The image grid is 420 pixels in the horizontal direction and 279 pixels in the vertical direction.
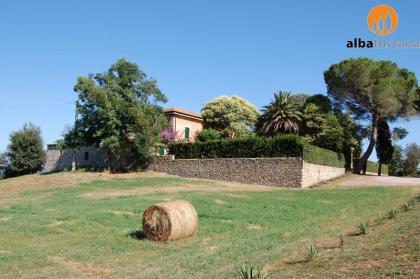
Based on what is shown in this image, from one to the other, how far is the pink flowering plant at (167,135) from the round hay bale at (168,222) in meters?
31.2

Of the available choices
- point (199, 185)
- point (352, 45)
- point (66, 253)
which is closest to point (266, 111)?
point (199, 185)

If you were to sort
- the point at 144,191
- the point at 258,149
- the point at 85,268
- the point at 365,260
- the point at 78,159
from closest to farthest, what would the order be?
the point at 365,260
the point at 85,268
the point at 144,191
the point at 258,149
the point at 78,159

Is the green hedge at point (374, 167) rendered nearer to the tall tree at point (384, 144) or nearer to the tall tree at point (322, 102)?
the tall tree at point (384, 144)

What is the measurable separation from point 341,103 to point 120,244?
3614 centimetres

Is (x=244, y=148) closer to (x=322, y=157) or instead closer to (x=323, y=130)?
(x=322, y=157)

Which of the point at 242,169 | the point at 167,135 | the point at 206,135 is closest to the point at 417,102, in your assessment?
the point at 242,169

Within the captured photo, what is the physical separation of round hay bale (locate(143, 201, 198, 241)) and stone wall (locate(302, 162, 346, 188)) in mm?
20493

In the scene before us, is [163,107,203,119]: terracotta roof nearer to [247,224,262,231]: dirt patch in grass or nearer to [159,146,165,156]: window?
[159,146,165,156]: window

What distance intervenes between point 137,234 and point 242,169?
22.4 meters

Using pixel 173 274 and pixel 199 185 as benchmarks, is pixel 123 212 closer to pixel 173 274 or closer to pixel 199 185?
pixel 173 274

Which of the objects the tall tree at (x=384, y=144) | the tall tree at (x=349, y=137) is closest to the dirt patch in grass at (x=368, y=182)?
the tall tree at (x=349, y=137)

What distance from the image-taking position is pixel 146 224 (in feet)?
43.3

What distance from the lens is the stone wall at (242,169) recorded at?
1299 inches

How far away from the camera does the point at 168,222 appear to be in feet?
42.2
